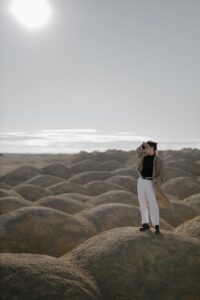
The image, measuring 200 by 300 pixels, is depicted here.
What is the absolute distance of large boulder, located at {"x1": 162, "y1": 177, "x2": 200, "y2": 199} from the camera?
44.6 m

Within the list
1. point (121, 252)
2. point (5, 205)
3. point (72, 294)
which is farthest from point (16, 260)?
point (5, 205)

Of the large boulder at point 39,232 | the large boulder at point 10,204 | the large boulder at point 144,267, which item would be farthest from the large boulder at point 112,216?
the large boulder at point 144,267

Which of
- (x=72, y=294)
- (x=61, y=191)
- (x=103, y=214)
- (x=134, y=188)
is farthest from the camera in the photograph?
(x=134, y=188)

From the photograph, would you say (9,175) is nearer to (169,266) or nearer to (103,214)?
(103,214)

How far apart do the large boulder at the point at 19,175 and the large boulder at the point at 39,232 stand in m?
35.0

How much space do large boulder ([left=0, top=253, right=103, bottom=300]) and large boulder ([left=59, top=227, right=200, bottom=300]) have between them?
56cm

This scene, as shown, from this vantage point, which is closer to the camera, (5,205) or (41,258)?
Result: (41,258)

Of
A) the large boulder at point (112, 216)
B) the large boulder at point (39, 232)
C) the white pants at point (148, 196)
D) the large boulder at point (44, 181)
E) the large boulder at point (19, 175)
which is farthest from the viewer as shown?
the large boulder at point (19, 175)

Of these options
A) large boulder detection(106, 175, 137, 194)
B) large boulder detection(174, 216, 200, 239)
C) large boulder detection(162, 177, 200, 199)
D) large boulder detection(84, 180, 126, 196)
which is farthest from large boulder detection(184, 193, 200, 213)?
large boulder detection(174, 216, 200, 239)

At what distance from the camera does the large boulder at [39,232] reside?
866 inches

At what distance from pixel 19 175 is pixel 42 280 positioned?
156 feet

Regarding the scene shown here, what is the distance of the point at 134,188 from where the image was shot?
48.2 meters

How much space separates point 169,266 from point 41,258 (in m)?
4.00

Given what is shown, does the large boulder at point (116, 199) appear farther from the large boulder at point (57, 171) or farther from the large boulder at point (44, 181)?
the large boulder at point (57, 171)
